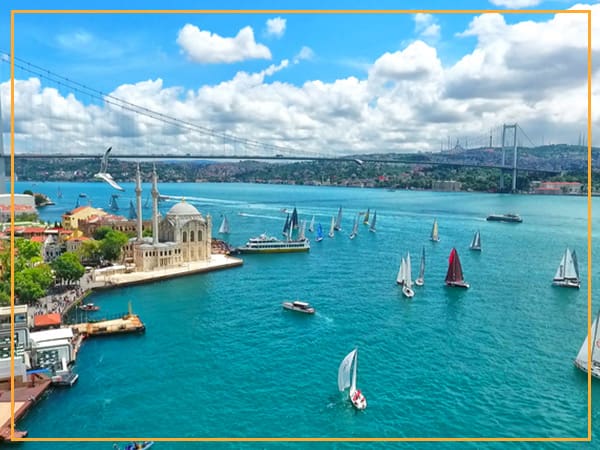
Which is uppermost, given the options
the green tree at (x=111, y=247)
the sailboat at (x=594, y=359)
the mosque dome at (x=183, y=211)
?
the mosque dome at (x=183, y=211)

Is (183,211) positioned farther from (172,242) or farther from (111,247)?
(111,247)

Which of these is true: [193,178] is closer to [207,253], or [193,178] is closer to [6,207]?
[6,207]

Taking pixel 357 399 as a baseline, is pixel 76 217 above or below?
above

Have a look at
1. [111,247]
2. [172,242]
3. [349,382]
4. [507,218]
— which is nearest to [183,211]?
[172,242]

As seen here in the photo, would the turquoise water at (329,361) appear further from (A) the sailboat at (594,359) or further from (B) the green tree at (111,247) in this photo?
(B) the green tree at (111,247)

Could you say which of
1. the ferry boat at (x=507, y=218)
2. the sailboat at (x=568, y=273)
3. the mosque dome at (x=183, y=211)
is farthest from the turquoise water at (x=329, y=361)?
the ferry boat at (x=507, y=218)
